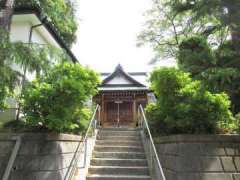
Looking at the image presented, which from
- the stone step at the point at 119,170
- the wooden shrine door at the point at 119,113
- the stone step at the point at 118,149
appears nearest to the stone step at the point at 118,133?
the stone step at the point at 118,149

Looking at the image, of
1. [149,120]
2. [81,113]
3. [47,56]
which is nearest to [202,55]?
[149,120]

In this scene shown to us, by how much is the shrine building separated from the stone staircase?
22.4ft

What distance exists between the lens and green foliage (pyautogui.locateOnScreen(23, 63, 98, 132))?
169 inches

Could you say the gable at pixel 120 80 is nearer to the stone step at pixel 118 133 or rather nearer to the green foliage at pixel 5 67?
the stone step at pixel 118 133

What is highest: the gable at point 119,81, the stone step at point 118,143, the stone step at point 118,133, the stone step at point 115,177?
the gable at point 119,81

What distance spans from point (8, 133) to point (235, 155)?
4512mm

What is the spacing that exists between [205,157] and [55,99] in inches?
123

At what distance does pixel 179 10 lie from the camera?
671 centimetres

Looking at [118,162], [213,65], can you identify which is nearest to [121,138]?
[118,162]

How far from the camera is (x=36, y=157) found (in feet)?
13.5

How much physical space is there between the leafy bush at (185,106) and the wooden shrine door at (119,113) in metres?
8.90

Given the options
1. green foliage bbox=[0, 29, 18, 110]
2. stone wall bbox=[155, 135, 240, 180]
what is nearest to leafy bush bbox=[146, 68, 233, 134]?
stone wall bbox=[155, 135, 240, 180]

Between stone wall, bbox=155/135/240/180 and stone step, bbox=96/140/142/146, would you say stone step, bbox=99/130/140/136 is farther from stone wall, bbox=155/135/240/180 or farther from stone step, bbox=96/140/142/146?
stone wall, bbox=155/135/240/180

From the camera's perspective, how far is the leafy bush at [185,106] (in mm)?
4691
